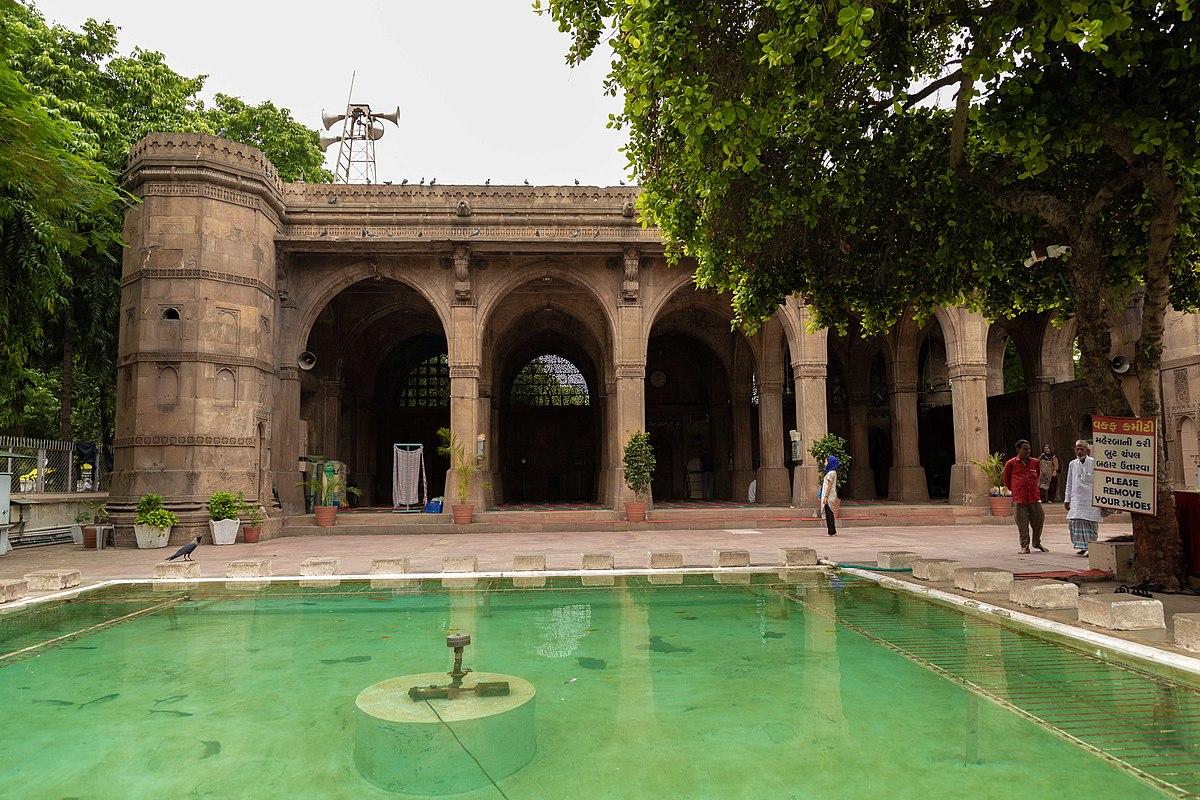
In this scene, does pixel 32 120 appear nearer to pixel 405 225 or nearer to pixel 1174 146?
pixel 405 225

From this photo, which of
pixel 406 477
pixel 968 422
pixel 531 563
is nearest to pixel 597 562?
pixel 531 563

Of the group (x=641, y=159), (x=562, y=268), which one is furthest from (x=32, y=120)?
(x=562, y=268)

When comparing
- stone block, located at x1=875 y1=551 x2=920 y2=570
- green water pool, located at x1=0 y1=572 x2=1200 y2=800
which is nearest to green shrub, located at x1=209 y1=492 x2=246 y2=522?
green water pool, located at x1=0 y1=572 x2=1200 y2=800

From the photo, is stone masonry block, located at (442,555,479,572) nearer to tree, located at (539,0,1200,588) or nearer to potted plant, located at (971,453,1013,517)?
tree, located at (539,0,1200,588)

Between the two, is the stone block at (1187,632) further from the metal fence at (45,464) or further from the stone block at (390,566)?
the metal fence at (45,464)

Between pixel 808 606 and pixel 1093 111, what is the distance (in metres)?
4.94

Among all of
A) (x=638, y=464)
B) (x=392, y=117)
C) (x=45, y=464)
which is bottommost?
(x=638, y=464)

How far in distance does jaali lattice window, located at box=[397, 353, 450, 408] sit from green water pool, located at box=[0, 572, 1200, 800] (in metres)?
21.9

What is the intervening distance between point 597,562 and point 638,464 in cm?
798

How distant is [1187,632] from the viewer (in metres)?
4.65

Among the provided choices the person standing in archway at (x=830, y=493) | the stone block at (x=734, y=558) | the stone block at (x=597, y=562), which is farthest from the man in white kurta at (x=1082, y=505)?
the stone block at (x=597, y=562)

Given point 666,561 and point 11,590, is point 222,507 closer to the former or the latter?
point 11,590

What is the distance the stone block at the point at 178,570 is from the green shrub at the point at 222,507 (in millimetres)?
5721

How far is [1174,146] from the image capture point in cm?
557
